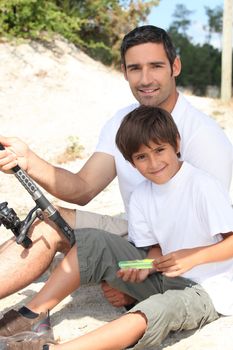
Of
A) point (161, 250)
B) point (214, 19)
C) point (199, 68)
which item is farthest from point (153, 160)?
point (214, 19)

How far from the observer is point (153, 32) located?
2996 millimetres

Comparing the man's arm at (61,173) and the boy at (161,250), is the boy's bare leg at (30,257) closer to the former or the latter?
the boy at (161,250)

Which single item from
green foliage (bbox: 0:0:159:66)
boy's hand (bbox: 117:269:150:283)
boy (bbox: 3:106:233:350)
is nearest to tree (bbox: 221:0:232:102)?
green foliage (bbox: 0:0:159:66)

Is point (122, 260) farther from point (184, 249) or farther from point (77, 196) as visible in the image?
point (77, 196)

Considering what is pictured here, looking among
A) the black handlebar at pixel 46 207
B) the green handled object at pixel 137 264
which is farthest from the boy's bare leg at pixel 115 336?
the black handlebar at pixel 46 207

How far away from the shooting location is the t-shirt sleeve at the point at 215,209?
2.46 meters

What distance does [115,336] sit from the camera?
238 cm

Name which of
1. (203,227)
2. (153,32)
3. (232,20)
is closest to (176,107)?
(153,32)

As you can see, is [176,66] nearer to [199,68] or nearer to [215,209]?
[215,209]

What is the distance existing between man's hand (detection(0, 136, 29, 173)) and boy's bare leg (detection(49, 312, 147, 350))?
85 cm

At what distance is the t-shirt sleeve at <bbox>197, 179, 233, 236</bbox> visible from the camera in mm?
2456

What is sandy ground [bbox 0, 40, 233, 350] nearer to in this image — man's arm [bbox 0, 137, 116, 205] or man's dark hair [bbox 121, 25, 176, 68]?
man's arm [bbox 0, 137, 116, 205]

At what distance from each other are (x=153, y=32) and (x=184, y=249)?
109cm

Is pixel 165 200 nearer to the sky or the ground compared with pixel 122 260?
nearer to the sky
